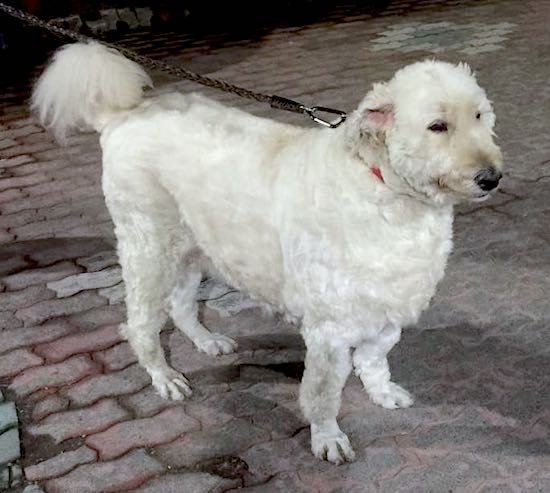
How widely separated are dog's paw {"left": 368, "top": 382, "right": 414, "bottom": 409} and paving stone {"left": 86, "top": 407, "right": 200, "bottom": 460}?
0.85 meters

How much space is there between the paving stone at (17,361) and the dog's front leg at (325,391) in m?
1.64

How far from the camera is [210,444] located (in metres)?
3.55

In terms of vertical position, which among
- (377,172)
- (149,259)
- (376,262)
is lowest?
(149,259)

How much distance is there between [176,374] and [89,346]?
67 centimetres

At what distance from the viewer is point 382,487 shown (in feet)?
10.6

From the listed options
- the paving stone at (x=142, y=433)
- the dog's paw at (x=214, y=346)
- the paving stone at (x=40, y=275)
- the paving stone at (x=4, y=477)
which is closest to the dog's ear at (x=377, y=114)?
the paving stone at (x=142, y=433)

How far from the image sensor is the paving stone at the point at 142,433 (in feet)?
11.7

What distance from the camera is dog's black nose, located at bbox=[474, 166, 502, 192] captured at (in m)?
2.59

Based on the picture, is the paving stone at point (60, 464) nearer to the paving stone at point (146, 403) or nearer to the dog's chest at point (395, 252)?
the paving stone at point (146, 403)

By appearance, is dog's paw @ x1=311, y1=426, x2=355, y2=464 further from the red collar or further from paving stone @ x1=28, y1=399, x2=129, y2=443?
the red collar

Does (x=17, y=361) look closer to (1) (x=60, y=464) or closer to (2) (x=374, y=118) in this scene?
(1) (x=60, y=464)

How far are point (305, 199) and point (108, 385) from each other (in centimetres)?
163

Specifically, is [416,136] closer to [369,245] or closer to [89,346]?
[369,245]

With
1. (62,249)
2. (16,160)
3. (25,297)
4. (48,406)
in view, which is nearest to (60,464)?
(48,406)
